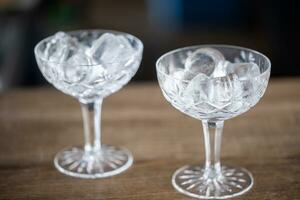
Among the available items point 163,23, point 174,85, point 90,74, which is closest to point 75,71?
point 90,74

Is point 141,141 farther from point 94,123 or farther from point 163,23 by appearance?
Answer: point 163,23

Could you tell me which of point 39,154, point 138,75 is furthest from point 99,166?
point 138,75

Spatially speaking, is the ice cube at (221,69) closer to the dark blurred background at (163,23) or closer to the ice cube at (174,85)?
the ice cube at (174,85)

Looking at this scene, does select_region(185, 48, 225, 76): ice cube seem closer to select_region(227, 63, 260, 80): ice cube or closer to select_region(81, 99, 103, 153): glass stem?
select_region(227, 63, 260, 80): ice cube

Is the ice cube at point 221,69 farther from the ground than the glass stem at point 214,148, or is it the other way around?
the ice cube at point 221,69

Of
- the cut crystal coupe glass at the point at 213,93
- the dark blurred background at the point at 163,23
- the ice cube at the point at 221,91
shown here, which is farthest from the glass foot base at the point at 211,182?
the dark blurred background at the point at 163,23
